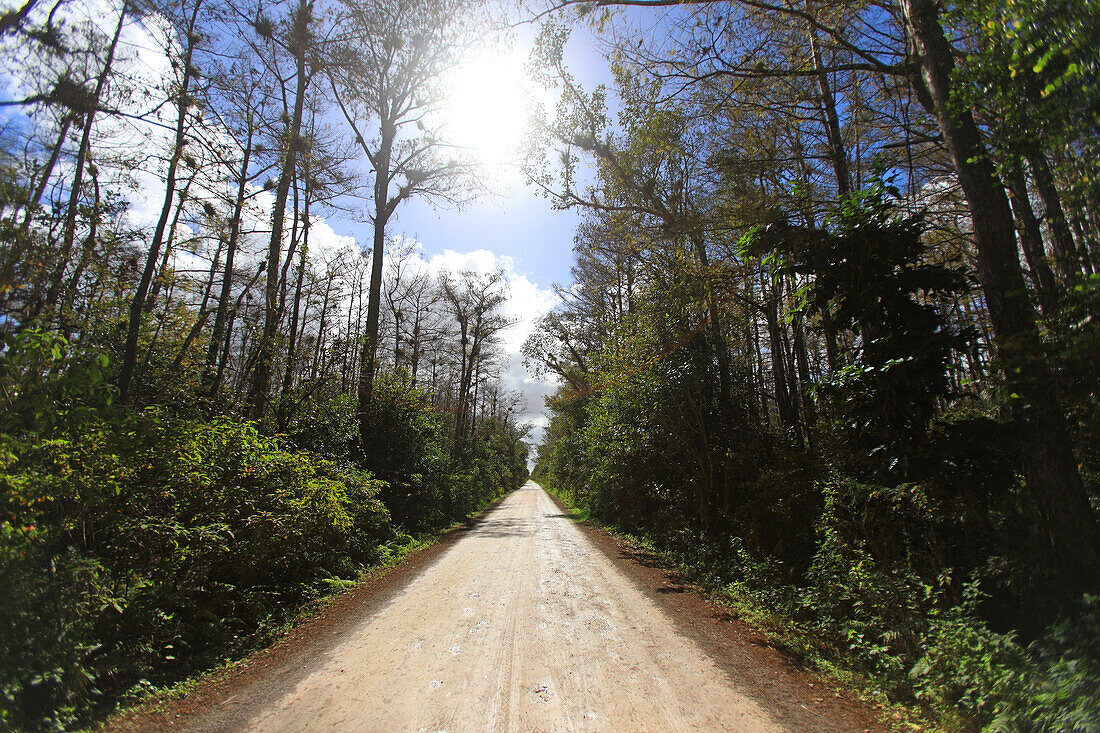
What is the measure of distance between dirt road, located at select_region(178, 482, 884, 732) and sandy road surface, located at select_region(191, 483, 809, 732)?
0.04ft

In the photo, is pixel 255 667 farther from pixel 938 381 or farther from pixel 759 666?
pixel 938 381

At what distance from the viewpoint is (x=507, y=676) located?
3906mm

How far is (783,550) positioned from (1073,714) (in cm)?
403

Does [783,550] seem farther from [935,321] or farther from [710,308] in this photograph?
[710,308]

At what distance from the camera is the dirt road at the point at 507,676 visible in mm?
3217

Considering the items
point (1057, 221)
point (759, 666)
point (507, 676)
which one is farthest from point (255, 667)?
point (1057, 221)

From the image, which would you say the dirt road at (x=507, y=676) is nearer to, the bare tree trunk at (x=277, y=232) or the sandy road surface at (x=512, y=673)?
the sandy road surface at (x=512, y=673)

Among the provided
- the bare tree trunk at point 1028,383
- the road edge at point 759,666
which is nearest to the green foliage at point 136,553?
the road edge at point 759,666

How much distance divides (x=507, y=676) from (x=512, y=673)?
7 centimetres

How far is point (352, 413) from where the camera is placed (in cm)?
1138

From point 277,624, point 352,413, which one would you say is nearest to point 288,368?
point 352,413

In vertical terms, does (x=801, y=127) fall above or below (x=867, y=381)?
above

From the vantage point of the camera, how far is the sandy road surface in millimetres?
3219

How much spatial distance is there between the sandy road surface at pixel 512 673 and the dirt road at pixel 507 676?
0.04ft
